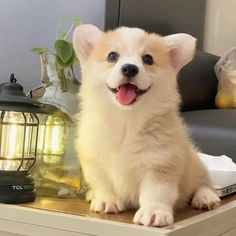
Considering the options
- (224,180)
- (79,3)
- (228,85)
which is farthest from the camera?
(228,85)

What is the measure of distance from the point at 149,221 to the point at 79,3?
4.12 feet

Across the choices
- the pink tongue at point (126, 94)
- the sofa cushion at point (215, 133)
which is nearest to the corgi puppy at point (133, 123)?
the pink tongue at point (126, 94)

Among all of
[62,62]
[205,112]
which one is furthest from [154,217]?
[205,112]

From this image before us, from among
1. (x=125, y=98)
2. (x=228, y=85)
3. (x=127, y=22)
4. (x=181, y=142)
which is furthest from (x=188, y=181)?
(x=228, y=85)

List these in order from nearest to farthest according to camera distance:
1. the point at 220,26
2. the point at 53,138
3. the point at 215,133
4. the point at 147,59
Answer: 1. the point at 147,59
2. the point at 53,138
3. the point at 215,133
4. the point at 220,26

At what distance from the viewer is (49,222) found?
792 mm

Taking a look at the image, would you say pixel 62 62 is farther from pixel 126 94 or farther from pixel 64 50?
pixel 126 94

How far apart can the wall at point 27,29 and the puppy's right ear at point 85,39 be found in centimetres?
94

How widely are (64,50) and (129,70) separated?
10.4 inches

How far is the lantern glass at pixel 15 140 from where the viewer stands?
0.90 m

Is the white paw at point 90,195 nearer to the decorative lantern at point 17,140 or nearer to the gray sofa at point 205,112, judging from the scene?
the decorative lantern at point 17,140


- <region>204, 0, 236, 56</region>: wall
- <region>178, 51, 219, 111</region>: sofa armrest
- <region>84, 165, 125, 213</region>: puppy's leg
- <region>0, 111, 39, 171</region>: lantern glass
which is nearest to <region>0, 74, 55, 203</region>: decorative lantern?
<region>0, 111, 39, 171</region>: lantern glass

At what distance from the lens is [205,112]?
1.92 metres

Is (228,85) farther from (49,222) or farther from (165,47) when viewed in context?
(49,222)
